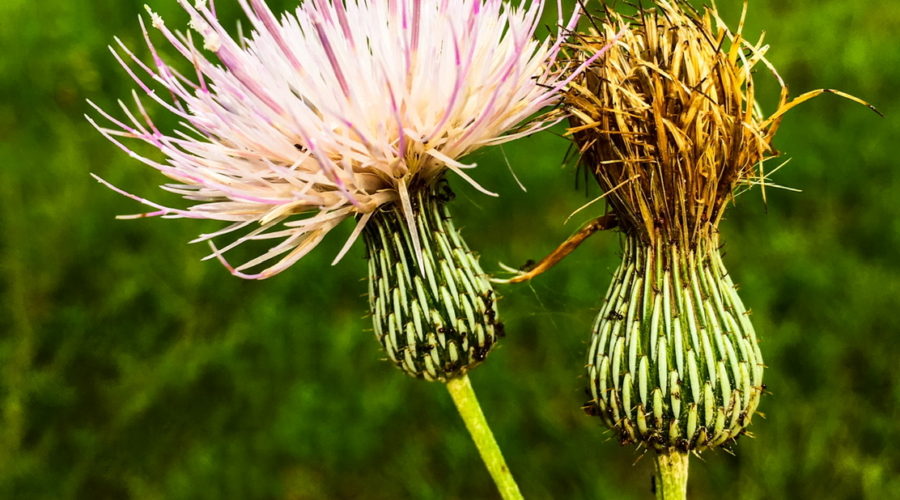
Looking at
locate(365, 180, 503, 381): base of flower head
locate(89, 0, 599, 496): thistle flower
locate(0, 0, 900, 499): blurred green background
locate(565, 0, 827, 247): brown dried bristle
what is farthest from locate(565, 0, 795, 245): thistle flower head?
locate(0, 0, 900, 499): blurred green background

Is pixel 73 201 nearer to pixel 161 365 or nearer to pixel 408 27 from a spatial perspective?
pixel 161 365

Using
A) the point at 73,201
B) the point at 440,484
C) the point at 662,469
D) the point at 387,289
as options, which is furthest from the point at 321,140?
the point at 73,201

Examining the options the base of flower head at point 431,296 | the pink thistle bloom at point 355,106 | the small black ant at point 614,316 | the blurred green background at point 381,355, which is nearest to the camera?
the pink thistle bloom at point 355,106

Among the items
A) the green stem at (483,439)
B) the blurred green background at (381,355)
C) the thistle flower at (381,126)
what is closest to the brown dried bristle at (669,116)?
the thistle flower at (381,126)

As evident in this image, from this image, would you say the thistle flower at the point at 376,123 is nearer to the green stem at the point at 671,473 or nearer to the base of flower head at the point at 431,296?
the base of flower head at the point at 431,296

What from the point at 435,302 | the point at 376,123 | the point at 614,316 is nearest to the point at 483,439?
the point at 435,302
